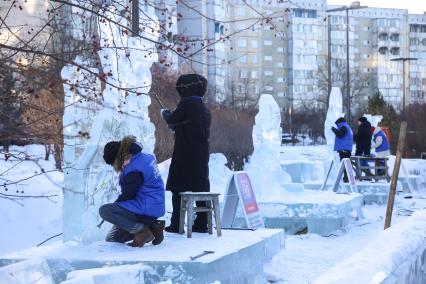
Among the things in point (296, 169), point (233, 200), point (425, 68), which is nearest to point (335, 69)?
point (425, 68)

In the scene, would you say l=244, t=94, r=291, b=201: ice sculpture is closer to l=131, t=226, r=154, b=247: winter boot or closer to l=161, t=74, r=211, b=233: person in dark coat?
l=161, t=74, r=211, b=233: person in dark coat

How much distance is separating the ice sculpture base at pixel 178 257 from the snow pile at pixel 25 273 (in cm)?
212

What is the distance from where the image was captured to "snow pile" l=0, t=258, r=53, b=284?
448 cm

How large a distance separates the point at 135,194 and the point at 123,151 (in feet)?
1.48

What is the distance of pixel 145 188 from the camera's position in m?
7.67

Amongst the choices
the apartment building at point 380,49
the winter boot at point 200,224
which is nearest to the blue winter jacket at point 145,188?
the winter boot at point 200,224

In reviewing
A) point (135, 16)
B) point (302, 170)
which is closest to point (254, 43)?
point (302, 170)

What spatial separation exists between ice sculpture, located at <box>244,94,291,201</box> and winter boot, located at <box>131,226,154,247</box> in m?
7.37

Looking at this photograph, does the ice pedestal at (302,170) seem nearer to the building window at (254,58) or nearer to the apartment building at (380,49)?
the building window at (254,58)

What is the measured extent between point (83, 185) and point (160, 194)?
116 centimetres

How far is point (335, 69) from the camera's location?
8825 centimetres

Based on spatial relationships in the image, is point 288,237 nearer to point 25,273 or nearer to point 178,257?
point 178,257

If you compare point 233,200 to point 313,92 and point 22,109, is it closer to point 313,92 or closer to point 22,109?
point 22,109

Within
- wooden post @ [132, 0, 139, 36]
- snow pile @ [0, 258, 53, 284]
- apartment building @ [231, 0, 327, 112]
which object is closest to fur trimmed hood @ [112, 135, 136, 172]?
wooden post @ [132, 0, 139, 36]
